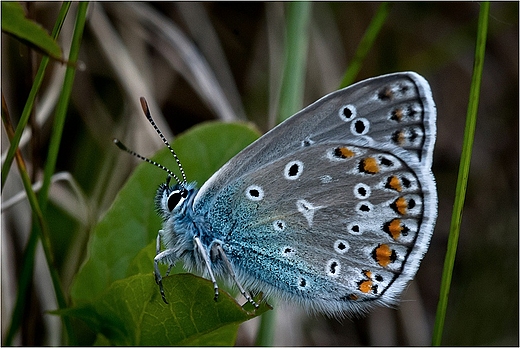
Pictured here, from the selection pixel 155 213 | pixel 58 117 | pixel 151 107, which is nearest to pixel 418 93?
pixel 155 213

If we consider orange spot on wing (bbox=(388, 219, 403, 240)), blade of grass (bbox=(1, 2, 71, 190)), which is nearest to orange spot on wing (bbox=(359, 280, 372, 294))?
orange spot on wing (bbox=(388, 219, 403, 240))

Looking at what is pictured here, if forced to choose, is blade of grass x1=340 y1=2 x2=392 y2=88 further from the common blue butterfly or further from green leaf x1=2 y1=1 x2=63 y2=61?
green leaf x1=2 y1=1 x2=63 y2=61

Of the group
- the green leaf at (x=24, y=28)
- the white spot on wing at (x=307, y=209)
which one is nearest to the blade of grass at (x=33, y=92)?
the green leaf at (x=24, y=28)

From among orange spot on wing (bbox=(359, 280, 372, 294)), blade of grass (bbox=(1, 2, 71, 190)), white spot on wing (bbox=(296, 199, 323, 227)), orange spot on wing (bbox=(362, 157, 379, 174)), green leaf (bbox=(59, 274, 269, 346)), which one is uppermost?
blade of grass (bbox=(1, 2, 71, 190))

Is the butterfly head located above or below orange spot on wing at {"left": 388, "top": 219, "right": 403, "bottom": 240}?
above

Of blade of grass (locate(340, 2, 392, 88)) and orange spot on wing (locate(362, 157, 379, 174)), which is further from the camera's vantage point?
blade of grass (locate(340, 2, 392, 88))

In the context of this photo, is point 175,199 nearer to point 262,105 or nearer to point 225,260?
point 225,260

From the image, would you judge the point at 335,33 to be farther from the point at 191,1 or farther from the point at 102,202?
the point at 102,202
